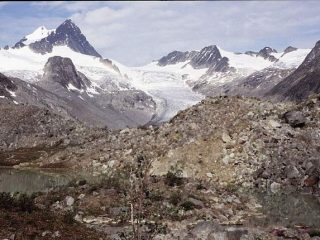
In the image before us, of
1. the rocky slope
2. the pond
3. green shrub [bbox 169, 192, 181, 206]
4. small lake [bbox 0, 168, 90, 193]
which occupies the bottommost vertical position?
the pond

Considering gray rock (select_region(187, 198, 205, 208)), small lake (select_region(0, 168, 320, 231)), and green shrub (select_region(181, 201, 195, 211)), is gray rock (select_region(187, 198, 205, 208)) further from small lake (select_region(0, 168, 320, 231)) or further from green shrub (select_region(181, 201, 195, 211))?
small lake (select_region(0, 168, 320, 231))

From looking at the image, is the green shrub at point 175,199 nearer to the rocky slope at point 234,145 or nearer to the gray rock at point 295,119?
the rocky slope at point 234,145

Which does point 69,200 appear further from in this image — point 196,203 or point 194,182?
point 194,182

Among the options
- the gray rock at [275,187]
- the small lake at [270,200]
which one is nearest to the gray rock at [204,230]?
the small lake at [270,200]

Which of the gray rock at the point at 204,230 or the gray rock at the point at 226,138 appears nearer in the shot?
the gray rock at the point at 204,230

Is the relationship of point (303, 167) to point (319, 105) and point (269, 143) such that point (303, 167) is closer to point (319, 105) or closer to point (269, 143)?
point (269, 143)

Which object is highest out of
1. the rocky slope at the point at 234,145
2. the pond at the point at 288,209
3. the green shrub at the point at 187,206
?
the rocky slope at the point at 234,145

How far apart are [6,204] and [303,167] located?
28558mm

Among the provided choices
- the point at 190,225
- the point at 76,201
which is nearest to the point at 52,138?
the point at 76,201

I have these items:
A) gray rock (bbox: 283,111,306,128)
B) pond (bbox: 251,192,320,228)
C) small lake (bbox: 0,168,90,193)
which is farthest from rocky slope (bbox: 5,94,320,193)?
small lake (bbox: 0,168,90,193)

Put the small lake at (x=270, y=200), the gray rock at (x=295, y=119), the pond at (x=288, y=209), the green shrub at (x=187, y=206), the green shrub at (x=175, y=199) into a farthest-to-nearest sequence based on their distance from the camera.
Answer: the gray rock at (x=295, y=119)
the green shrub at (x=175, y=199)
the green shrub at (x=187, y=206)
the small lake at (x=270, y=200)
the pond at (x=288, y=209)

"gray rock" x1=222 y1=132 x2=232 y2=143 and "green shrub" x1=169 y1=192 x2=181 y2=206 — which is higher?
"gray rock" x1=222 y1=132 x2=232 y2=143

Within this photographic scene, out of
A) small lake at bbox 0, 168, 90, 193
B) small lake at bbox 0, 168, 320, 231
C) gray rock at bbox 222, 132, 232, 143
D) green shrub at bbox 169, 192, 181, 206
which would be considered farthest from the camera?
gray rock at bbox 222, 132, 232, 143

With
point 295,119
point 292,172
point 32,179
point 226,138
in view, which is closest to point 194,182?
point 292,172
